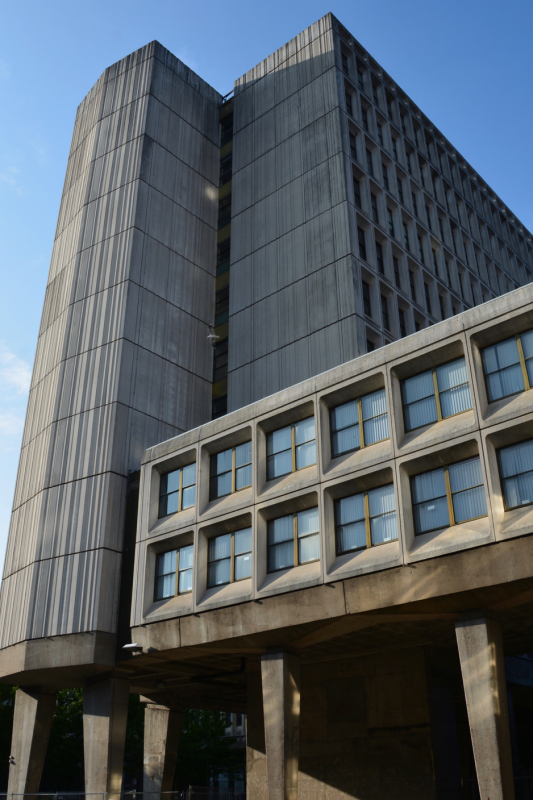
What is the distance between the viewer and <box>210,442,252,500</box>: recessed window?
31547 millimetres

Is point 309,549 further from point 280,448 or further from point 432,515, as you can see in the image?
point 432,515

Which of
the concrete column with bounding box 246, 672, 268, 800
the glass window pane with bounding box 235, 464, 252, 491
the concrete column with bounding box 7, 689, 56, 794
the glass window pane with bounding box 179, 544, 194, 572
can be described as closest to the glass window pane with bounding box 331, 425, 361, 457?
the glass window pane with bounding box 235, 464, 252, 491

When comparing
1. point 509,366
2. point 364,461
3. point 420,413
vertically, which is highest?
point 509,366

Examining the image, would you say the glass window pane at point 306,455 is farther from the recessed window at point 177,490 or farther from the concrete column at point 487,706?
the concrete column at point 487,706

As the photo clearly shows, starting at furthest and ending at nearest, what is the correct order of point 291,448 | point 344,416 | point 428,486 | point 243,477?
point 243,477, point 291,448, point 344,416, point 428,486

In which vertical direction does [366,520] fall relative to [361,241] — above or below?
below

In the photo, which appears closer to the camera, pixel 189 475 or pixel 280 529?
pixel 280 529

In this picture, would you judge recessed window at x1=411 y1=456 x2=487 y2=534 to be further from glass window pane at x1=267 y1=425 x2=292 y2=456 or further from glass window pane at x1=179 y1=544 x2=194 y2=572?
glass window pane at x1=179 y1=544 x2=194 y2=572

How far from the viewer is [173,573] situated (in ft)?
107

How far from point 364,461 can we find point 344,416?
2626 mm

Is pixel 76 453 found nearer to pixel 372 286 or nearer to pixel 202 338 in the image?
pixel 202 338

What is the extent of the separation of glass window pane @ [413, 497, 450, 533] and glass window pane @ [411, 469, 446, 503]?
0.73 feet

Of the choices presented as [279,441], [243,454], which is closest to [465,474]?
[279,441]

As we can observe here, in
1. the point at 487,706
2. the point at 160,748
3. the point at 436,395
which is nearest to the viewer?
the point at 487,706
